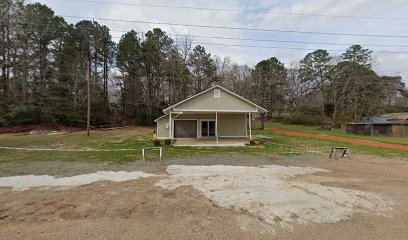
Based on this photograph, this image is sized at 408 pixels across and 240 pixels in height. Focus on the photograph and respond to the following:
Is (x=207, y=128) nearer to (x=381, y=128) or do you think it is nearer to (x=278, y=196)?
(x=278, y=196)

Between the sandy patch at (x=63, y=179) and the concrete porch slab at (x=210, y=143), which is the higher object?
the concrete porch slab at (x=210, y=143)

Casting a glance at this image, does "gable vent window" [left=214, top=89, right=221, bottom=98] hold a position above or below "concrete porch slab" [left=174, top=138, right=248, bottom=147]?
above

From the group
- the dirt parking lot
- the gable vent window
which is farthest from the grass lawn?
the gable vent window

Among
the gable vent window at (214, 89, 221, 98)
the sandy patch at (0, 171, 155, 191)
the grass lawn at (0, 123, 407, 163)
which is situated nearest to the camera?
the sandy patch at (0, 171, 155, 191)

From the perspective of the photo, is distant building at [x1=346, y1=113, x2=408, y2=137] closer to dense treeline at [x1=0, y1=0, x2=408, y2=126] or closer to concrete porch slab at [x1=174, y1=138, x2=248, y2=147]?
dense treeline at [x1=0, y1=0, x2=408, y2=126]

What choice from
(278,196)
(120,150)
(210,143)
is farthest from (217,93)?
(278,196)

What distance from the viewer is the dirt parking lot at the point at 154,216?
3.78 meters

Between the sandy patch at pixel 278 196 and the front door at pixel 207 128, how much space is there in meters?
13.7

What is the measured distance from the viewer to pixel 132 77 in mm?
37562

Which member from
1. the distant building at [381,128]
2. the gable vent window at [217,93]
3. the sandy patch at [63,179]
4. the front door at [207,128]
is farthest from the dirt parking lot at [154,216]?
the distant building at [381,128]

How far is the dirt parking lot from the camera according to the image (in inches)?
149

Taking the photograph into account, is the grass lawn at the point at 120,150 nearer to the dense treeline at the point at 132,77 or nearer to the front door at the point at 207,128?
the front door at the point at 207,128

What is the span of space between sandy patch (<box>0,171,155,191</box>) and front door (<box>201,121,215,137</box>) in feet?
46.5

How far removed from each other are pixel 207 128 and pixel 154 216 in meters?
17.7
